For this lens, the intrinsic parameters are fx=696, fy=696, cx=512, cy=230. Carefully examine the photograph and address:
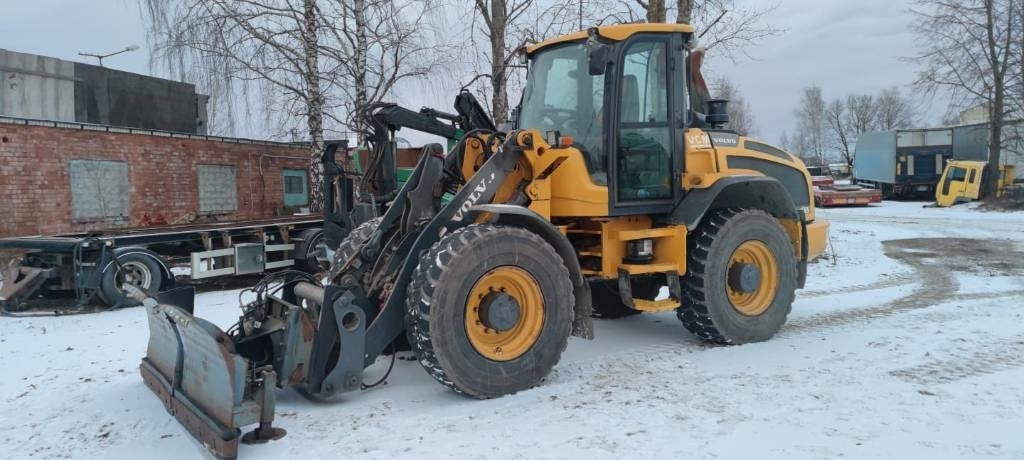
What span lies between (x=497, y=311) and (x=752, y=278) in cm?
273

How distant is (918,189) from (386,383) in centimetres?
3506

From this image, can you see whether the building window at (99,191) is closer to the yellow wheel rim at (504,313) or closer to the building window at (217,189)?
the building window at (217,189)

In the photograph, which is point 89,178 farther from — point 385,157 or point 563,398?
point 563,398

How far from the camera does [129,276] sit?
9250 millimetres

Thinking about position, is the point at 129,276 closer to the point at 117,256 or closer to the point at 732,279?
the point at 117,256

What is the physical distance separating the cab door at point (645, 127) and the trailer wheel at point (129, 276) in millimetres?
6338

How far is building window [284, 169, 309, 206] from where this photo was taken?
62.8ft

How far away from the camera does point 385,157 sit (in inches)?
230

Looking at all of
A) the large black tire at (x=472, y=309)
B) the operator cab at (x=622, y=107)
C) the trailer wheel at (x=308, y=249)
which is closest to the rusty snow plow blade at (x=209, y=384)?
the large black tire at (x=472, y=309)

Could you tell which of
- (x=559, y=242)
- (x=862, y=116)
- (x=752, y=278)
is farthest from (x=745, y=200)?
(x=862, y=116)

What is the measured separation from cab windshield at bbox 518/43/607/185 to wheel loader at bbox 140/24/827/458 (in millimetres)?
13

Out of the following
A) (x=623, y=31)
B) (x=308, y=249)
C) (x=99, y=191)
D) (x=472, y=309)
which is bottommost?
(x=308, y=249)

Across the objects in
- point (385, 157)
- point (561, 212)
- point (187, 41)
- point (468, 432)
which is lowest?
point (468, 432)

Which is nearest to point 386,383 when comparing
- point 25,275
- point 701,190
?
point 701,190
